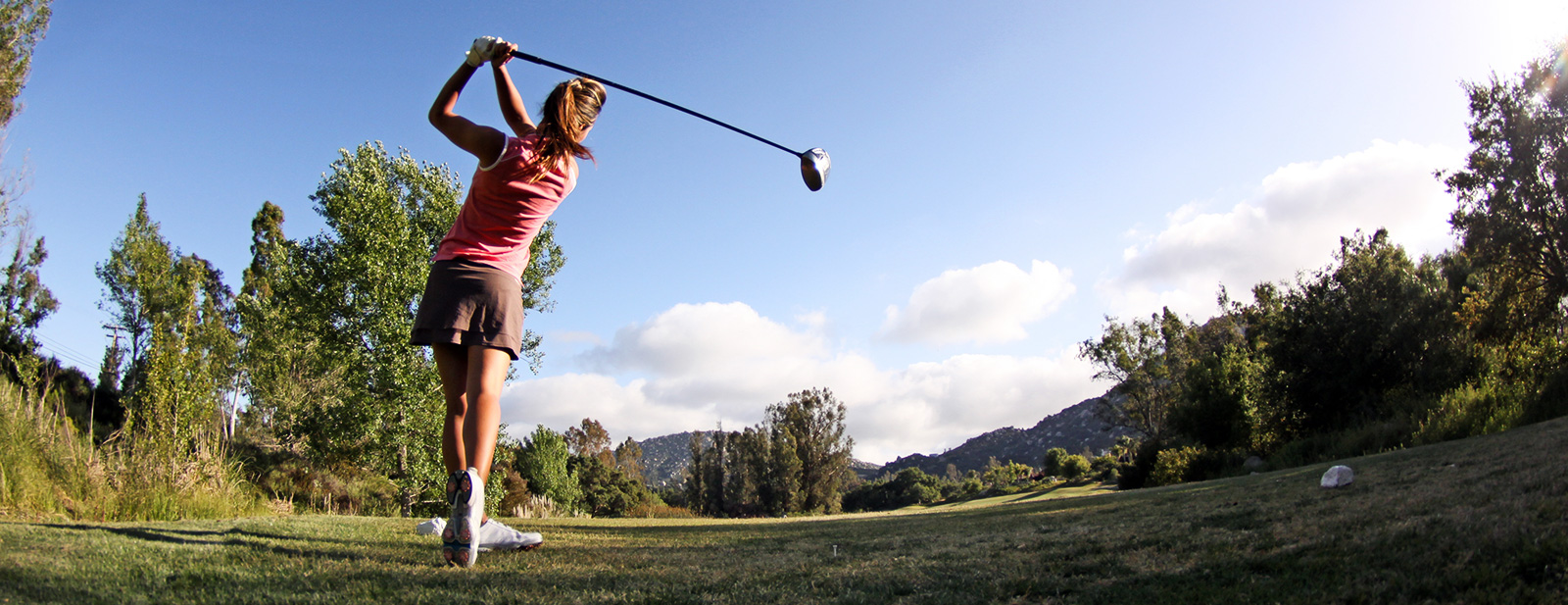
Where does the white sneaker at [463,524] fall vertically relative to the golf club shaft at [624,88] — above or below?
below

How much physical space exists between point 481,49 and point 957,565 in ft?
9.70

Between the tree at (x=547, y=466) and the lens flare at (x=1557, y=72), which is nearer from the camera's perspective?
the lens flare at (x=1557, y=72)

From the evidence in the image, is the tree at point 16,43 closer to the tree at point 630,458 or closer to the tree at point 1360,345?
the tree at point 1360,345

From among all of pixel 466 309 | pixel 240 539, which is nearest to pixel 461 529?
pixel 466 309

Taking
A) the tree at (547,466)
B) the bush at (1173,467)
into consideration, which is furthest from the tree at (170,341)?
the bush at (1173,467)

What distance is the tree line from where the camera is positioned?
56.6ft

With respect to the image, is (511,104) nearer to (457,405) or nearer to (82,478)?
(457,405)

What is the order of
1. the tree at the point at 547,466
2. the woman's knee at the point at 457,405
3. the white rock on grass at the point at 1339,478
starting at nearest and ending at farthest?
the woman's knee at the point at 457,405 < the white rock on grass at the point at 1339,478 < the tree at the point at 547,466

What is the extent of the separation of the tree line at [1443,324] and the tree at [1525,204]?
1.1 inches

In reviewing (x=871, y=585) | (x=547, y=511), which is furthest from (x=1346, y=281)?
(x=871, y=585)

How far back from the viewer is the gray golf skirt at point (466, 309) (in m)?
2.88

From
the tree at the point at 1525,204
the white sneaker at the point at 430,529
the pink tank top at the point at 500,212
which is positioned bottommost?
the white sneaker at the point at 430,529

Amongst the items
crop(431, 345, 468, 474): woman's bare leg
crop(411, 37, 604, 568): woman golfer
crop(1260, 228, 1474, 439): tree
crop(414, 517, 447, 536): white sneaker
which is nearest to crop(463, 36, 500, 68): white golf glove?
crop(411, 37, 604, 568): woman golfer

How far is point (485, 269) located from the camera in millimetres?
3012
